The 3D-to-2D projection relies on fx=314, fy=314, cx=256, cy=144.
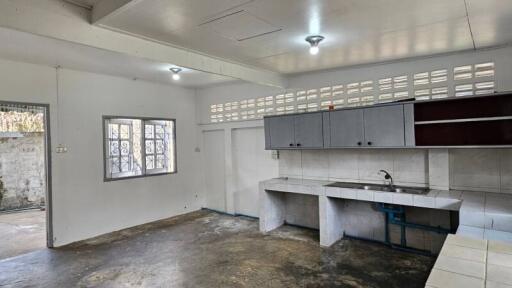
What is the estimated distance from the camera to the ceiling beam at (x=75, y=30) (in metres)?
2.32

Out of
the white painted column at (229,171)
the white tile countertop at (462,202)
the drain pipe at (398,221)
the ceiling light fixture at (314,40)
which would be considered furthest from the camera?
the white painted column at (229,171)

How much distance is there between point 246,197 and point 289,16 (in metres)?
4.21

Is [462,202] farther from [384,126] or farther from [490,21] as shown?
[490,21]

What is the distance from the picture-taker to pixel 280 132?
5.09 meters

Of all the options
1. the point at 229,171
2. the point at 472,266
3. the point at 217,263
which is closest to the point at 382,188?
the point at 217,263

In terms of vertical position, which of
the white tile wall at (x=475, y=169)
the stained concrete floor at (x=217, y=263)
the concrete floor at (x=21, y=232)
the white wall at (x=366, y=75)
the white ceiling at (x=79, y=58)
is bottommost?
the stained concrete floor at (x=217, y=263)

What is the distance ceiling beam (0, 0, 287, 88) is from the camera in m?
2.32

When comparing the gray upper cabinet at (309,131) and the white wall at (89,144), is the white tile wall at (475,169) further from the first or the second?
the white wall at (89,144)

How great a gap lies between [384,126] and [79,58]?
411 centimetres

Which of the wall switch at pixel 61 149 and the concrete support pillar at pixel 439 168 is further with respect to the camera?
the wall switch at pixel 61 149

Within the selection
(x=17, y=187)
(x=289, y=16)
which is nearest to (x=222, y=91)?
(x=289, y=16)

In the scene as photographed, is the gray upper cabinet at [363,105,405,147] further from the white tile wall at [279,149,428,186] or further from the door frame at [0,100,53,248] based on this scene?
the door frame at [0,100,53,248]

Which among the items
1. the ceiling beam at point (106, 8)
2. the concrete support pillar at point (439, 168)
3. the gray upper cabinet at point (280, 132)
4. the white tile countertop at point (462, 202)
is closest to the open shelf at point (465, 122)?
the concrete support pillar at point (439, 168)

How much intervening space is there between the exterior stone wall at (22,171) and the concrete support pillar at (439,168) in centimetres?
800
